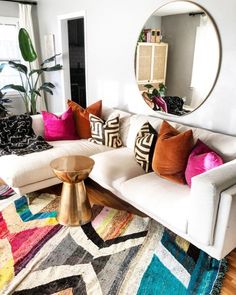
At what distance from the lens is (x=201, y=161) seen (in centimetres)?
196

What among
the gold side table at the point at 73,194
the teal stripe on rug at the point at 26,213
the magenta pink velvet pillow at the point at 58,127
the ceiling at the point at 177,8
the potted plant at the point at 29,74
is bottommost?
the teal stripe on rug at the point at 26,213

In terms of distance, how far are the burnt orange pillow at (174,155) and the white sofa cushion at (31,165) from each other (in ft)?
3.13

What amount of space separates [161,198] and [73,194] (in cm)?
76

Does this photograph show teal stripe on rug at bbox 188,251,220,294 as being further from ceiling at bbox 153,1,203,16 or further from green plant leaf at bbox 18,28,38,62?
green plant leaf at bbox 18,28,38,62

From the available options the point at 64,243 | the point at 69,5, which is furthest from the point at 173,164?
the point at 69,5

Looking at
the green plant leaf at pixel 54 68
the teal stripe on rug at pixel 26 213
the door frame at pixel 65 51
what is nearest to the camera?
the teal stripe on rug at pixel 26 213

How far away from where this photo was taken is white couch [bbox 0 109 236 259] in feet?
5.16

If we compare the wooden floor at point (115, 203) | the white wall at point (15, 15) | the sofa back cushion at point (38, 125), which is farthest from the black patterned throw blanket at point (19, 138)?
the white wall at point (15, 15)

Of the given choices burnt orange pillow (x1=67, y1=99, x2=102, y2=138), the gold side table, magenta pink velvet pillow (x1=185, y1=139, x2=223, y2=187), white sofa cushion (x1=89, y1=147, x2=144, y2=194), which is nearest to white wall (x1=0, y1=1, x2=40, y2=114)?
burnt orange pillow (x1=67, y1=99, x2=102, y2=138)

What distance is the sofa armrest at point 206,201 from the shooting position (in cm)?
155

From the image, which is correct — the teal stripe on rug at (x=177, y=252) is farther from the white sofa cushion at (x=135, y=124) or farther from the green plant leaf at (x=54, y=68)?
the green plant leaf at (x=54, y=68)

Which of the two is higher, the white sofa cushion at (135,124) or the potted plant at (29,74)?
the potted plant at (29,74)

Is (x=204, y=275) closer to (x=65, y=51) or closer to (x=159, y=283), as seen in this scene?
(x=159, y=283)

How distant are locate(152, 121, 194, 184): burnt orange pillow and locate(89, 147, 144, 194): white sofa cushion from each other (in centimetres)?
28
